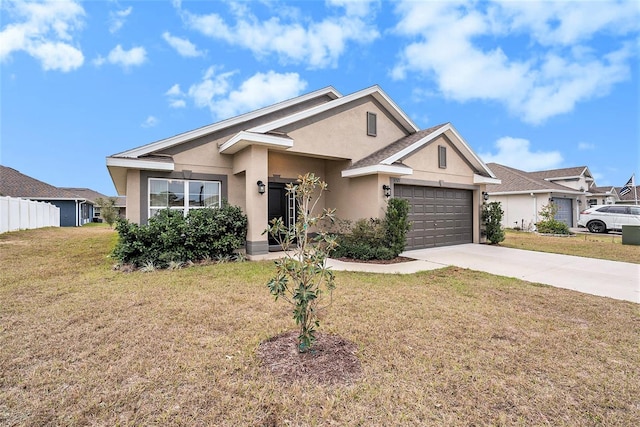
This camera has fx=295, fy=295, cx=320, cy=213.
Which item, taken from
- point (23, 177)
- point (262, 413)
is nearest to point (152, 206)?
point (262, 413)

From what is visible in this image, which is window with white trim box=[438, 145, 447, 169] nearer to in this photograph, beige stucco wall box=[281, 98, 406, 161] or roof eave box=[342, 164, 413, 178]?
beige stucco wall box=[281, 98, 406, 161]

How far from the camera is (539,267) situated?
8.48 metres

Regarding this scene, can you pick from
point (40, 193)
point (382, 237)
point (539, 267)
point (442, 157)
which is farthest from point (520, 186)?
point (40, 193)

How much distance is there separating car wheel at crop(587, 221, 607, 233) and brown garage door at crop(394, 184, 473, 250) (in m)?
13.4

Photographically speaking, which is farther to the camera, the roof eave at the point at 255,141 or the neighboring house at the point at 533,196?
the neighboring house at the point at 533,196

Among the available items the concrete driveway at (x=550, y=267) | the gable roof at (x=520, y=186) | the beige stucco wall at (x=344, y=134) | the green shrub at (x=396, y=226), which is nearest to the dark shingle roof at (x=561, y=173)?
the gable roof at (x=520, y=186)

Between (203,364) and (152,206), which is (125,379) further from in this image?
(152,206)

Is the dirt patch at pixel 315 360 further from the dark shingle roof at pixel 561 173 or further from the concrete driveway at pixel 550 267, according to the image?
the dark shingle roof at pixel 561 173

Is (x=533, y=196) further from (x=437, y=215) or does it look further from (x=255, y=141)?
(x=255, y=141)

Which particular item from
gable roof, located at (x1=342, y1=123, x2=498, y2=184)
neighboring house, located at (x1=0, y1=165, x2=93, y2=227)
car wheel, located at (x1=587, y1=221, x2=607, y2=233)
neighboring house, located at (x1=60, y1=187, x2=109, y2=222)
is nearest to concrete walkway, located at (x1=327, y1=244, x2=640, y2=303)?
gable roof, located at (x1=342, y1=123, x2=498, y2=184)

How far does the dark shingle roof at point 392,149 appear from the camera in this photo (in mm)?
10828

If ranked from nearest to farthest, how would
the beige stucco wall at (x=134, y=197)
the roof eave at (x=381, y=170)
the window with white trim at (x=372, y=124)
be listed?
the beige stucco wall at (x=134, y=197) → the roof eave at (x=381, y=170) → the window with white trim at (x=372, y=124)

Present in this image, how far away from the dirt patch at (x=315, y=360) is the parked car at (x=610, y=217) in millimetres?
23782

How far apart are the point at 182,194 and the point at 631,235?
1945 centimetres
